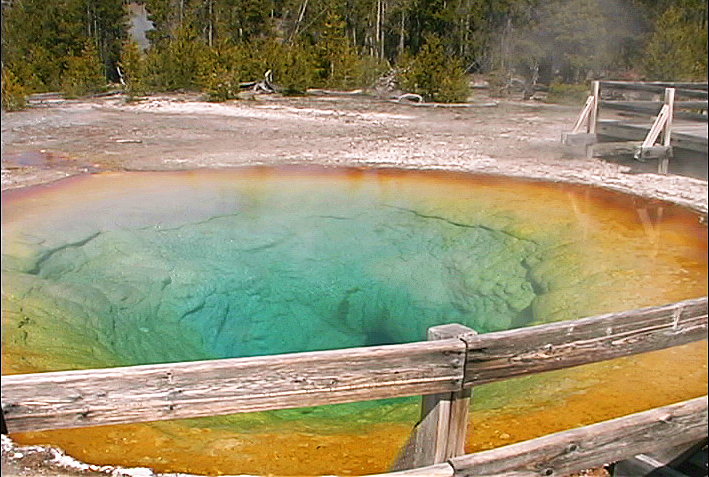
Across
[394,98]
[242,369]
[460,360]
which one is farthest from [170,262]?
[394,98]

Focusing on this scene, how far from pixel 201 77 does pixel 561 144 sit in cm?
65

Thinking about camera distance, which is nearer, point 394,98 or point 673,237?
point 673,237

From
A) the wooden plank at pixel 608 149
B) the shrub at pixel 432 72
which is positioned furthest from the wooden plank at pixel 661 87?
the shrub at pixel 432 72

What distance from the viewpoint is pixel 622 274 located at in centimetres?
120

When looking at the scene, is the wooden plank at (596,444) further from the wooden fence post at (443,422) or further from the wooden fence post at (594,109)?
the wooden fence post at (594,109)

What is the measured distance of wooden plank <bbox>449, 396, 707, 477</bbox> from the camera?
122 cm

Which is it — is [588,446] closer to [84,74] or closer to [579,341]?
[579,341]

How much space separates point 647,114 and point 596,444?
0.58 m

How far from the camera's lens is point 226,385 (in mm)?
1051

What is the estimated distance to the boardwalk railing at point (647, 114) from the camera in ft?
2.84

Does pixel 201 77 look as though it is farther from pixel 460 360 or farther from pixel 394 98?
pixel 460 360

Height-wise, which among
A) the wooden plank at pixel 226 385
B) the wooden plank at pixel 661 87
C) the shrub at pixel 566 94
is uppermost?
the wooden plank at pixel 661 87

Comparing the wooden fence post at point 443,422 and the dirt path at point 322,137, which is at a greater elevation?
the dirt path at point 322,137

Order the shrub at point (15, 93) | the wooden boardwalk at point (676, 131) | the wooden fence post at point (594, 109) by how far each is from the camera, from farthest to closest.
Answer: the wooden fence post at point (594, 109)
the wooden boardwalk at point (676, 131)
the shrub at point (15, 93)
